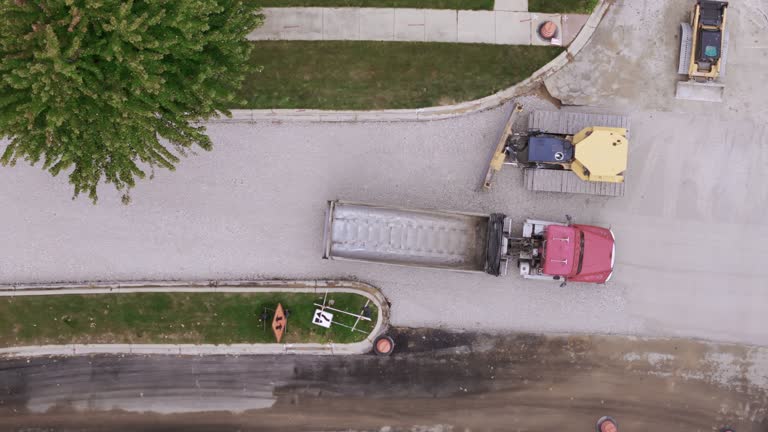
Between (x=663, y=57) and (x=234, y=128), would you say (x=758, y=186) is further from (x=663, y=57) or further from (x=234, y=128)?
(x=234, y=128)

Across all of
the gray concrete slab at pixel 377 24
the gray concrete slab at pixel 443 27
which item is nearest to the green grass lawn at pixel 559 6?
the gray concrete slab at pixel 443 27

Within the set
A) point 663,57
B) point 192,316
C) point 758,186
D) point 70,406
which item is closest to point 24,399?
point 70,406

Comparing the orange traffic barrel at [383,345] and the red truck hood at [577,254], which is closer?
the red truck hood at [577,254]

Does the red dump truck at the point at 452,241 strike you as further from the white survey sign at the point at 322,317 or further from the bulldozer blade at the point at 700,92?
the bulldozer blade at the point at 700,92

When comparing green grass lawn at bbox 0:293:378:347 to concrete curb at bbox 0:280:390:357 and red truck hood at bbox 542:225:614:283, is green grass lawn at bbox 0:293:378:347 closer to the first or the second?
concrete curb at bbox 0:280:390:357

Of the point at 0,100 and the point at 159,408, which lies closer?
the point at 0,100
